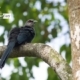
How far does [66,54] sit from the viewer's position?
525 cm

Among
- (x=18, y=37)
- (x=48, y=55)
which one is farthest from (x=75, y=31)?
(x=18, y=37)

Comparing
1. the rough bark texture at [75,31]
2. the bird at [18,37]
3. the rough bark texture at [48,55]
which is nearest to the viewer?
the rough bark texture at [75,31]

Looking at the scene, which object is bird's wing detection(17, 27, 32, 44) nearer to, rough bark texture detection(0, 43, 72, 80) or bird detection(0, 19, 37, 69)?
bird detection(0, 19, 37, 69)

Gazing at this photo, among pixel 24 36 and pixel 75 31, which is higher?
pixel 75 31

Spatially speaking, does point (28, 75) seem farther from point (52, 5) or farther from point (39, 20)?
point (52, 5)

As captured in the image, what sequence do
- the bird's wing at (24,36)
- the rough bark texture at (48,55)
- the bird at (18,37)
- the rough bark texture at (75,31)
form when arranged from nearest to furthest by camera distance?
the rough bark texture at (75,31) < the rough bark texture at (48,55) < the bird at (18,37) < the bird's wing at (24,36)

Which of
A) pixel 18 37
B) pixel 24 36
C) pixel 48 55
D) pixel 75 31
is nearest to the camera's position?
pixel 75 31

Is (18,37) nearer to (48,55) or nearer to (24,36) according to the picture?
(24,36)

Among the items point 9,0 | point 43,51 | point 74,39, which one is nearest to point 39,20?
point 9,0

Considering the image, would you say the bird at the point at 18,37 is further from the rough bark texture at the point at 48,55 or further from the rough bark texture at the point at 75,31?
the rough bark texture at the point at 75,31

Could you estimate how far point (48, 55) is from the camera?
10.2ft

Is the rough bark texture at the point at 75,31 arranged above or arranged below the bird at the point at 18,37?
above

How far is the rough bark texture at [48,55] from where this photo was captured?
2860 millimetres

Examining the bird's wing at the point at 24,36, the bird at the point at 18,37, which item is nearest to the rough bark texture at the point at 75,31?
the bird at the point at 18,37
